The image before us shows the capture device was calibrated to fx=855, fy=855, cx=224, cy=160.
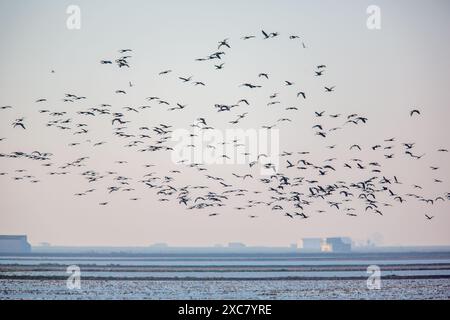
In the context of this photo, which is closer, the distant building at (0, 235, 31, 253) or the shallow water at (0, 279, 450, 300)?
the shallow water at (0, 279, 450, 300)

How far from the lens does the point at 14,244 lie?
18988cm

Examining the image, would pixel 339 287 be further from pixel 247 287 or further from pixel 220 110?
pixel 220 110

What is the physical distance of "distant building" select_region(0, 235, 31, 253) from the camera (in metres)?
186

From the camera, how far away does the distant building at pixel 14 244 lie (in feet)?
612

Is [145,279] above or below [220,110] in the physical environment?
below

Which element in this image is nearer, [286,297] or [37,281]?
[286,297]

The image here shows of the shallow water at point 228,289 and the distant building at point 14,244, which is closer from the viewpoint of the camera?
the shallow water at point 228,289

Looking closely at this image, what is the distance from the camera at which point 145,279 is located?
70.9 m

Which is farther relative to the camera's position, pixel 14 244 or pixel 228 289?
pixel 14 244
